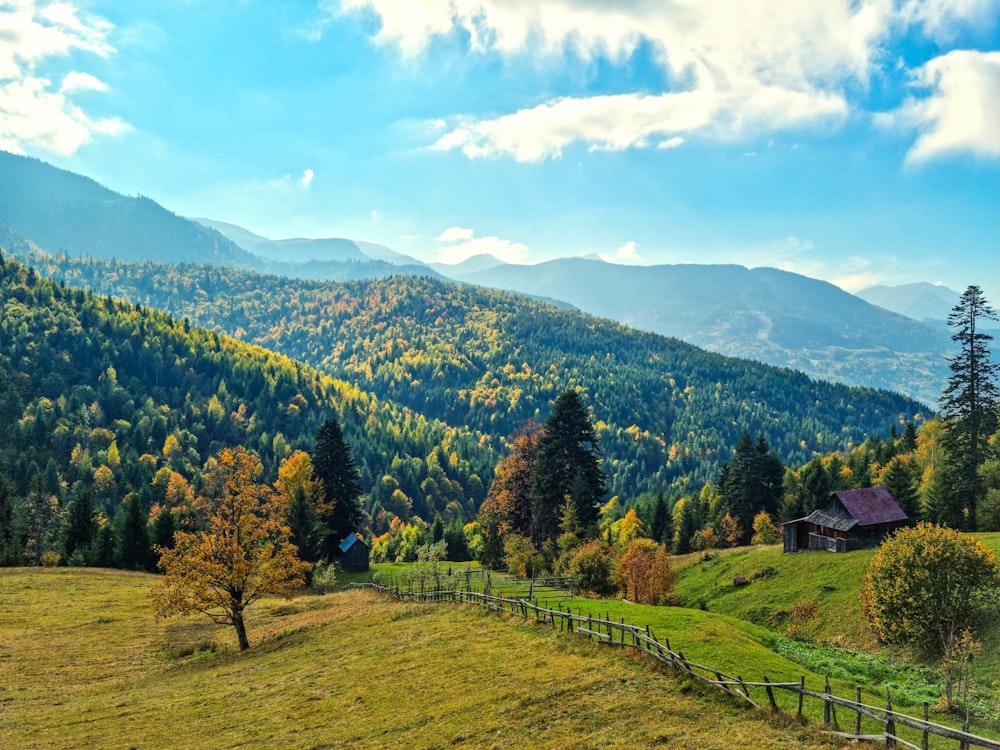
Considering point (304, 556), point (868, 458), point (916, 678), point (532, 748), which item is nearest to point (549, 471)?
point (304, 556)

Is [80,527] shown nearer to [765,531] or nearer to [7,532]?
[7,532]

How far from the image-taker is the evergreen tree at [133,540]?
82.1 m

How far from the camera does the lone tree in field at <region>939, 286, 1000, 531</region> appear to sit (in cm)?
6384

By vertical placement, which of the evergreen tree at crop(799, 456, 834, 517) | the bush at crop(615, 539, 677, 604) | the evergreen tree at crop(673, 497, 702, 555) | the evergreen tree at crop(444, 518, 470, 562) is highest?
the evergreen tree at crop(799, 456, 834, 517)

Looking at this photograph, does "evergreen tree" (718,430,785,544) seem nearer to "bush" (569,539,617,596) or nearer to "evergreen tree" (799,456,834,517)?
"evergreen tree" (799,456,834,517)

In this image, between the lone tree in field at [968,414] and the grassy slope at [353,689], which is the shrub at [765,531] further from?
the grassy slope at [353,689]

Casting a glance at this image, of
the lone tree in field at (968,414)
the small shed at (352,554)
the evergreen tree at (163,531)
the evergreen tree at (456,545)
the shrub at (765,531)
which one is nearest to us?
the lone tree in field at (968,414)

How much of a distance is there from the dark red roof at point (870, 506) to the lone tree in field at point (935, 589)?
27.3 m

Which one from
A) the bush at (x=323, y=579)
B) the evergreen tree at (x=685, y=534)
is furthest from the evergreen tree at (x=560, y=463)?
the evergreen tree at (x=685, y=534)

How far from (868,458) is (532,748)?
123m

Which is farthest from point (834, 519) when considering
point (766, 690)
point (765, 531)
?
point (766, 690)

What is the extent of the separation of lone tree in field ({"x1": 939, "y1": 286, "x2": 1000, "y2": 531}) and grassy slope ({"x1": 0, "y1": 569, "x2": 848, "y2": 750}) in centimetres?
5558

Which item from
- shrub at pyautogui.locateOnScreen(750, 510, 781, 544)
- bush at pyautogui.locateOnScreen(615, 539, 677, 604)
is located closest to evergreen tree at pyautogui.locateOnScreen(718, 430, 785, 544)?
shrub at pyautogui.locateOnScreen(750, 510, 781, 544)

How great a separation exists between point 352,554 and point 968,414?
7526 centimetres
